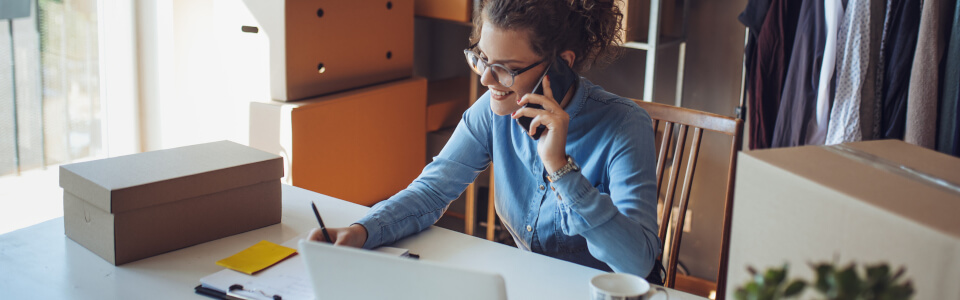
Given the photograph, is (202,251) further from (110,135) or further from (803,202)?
(110,135)

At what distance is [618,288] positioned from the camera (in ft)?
3.12

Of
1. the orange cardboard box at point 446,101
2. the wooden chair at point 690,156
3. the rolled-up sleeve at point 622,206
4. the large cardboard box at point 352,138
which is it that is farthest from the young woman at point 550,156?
the orange cardboard box at point 446,101

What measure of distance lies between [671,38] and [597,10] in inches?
47.5

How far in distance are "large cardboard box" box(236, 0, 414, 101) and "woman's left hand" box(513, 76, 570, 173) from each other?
37.9 inches

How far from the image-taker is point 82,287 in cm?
112

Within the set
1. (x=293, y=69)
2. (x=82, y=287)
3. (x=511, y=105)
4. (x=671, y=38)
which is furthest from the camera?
(x=671, y=38)

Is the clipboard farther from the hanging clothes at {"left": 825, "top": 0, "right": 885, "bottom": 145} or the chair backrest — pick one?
the hanging clothes at {"left": 825, "top": 0, "right": 885, "bottom": 145}

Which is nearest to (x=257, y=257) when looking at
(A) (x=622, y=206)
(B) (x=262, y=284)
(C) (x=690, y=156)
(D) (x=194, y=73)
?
(B) (x=262, y=284)

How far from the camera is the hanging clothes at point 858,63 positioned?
1.86 meters

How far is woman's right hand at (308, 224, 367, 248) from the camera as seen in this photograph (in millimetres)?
1229

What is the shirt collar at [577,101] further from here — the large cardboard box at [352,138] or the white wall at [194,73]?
the white wall at [194,73]

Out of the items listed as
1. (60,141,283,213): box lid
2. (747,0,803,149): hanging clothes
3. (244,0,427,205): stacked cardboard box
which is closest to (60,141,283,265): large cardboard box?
(60,141,283,213): box lid

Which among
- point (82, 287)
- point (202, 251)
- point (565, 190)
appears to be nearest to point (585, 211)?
point (565, 190)

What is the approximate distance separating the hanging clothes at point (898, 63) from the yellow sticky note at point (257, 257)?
146 cm
